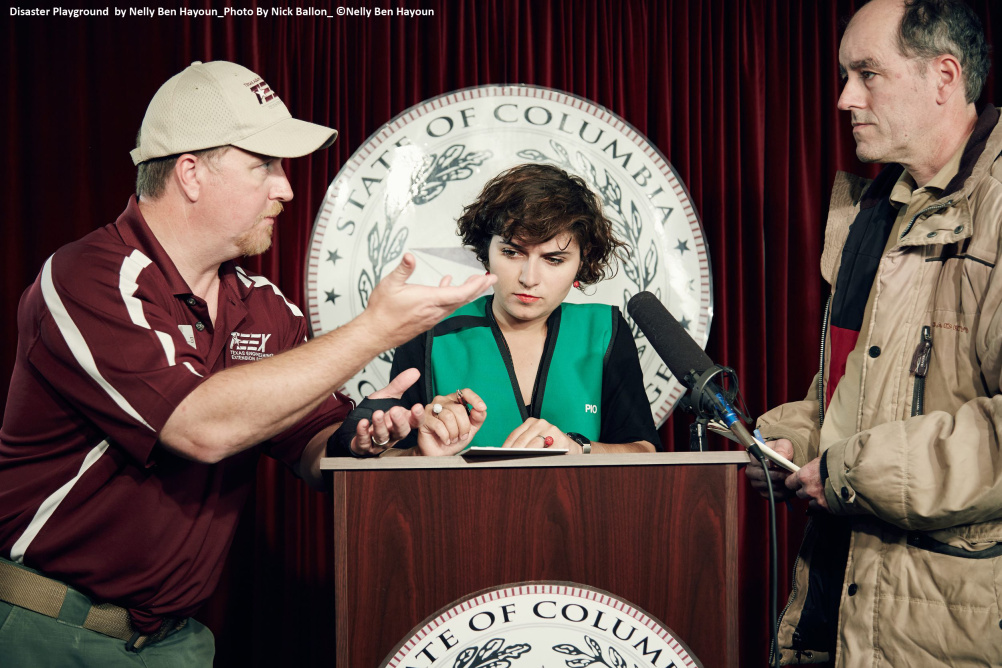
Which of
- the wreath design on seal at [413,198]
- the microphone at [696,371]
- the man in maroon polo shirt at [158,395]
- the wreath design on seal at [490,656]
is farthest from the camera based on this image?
the wreath design on seal at [413,198]

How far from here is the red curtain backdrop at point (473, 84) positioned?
2.77 meters

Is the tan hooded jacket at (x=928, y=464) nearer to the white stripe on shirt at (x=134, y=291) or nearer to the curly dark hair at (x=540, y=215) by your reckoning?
the curly dark hair at (x=540, y=215)

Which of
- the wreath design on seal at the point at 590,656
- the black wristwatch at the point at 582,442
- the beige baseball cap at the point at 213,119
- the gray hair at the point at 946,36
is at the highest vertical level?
the gray hair at the point at 946,36

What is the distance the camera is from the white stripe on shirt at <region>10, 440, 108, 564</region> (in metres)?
1.54

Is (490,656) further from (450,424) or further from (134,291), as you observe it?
(134,291)

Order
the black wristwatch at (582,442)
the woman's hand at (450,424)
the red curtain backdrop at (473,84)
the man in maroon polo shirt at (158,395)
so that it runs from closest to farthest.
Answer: the man in maroon polo shirt at (158,395), the woman's hand at (450,424), the black wristwatch at (582,442), the red curtain backdrop at (473,84)

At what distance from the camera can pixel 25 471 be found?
158 centimetres

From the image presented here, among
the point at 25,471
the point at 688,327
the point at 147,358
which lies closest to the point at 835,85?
the point at 688,327

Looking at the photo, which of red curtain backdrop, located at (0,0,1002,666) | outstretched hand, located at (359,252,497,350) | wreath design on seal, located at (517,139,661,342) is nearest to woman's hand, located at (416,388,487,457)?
outstretched hand, located at (359,252,497,350)

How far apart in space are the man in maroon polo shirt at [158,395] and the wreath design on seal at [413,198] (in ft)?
2.47

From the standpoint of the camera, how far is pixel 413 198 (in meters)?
2.62

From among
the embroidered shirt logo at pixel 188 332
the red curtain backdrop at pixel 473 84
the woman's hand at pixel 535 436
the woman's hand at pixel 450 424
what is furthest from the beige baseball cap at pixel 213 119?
the red curtain backdrop at pixel 473 84

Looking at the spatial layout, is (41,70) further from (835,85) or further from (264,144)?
(835,85)

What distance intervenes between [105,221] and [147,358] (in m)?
1.52
